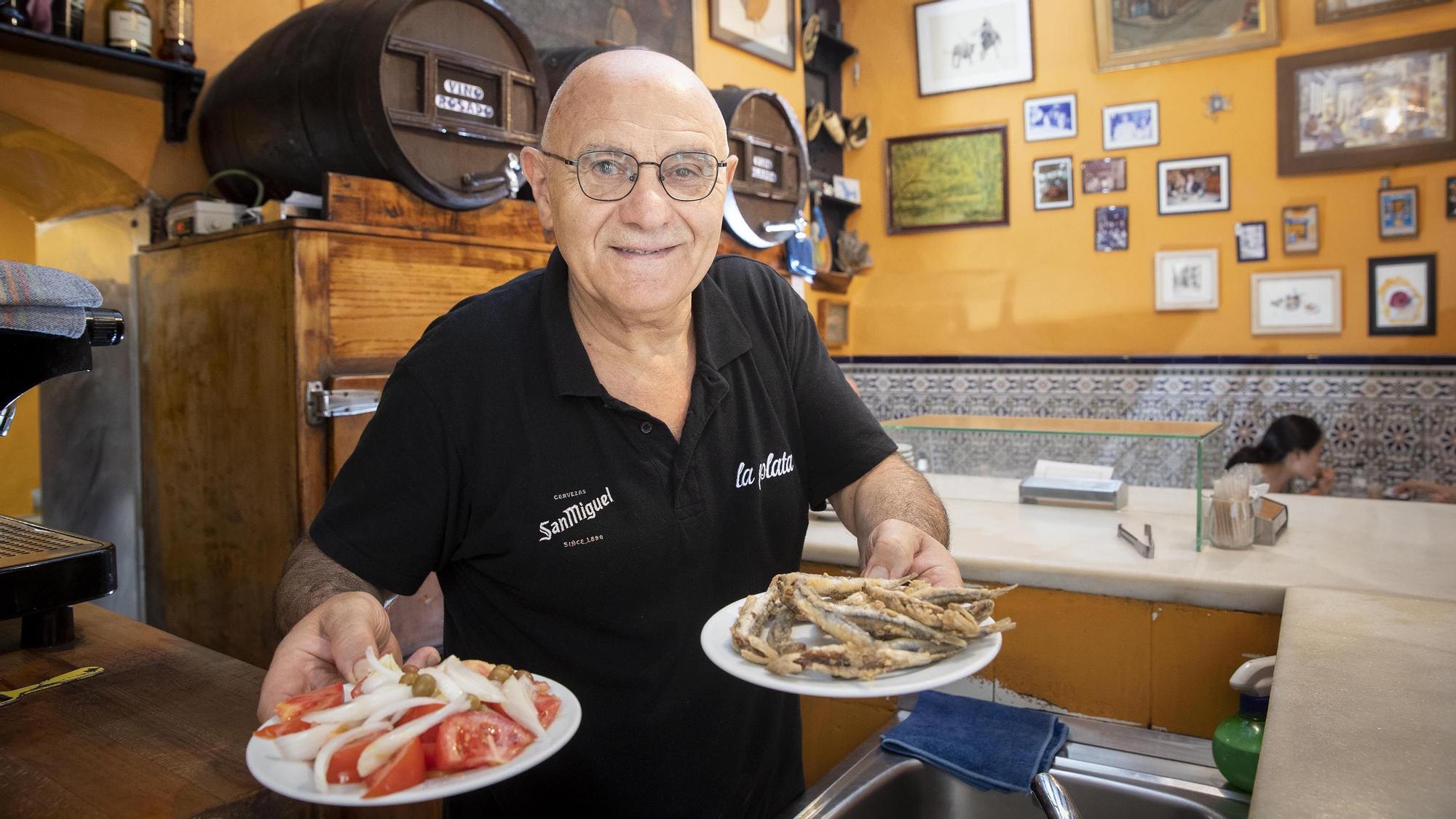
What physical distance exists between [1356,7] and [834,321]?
319 centimetres

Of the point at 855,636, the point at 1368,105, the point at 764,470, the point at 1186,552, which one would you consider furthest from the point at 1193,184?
the point at 855,636

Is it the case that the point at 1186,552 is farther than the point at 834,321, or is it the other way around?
the point at 834,321

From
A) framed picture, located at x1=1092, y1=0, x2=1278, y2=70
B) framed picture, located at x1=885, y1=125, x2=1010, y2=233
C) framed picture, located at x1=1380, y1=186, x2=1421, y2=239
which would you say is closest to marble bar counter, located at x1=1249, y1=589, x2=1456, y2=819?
framed picture, located at x1=1380, y1=186, x2=1421, y2=239

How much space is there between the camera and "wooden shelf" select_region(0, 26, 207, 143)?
7.52ft

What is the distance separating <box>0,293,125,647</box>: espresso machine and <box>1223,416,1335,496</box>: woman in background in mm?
4731

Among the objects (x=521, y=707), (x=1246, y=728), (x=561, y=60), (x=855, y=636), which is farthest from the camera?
(x=561, y=60)

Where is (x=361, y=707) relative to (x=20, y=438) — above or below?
below

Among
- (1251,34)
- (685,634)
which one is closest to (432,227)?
(685,634)

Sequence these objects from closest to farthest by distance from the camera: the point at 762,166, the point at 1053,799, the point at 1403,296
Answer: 1. the point at 1053,799
2. the point at 762,166
3. the point at 1403,296

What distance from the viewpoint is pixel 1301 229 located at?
518 cm

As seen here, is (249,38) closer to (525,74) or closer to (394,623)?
(525,74)

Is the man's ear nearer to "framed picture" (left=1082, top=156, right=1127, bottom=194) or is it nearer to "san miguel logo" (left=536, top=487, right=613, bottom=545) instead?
"san miguel logo" (left=536, top=487, right=613, bottom=545)

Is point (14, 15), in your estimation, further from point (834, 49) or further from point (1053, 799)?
point (834, 49)

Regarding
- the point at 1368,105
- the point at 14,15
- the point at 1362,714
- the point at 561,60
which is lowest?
the point at 1362,714
